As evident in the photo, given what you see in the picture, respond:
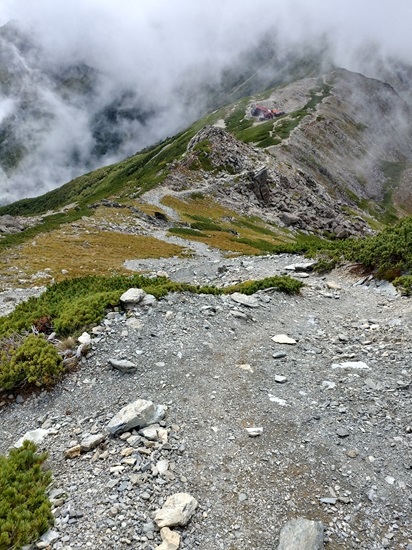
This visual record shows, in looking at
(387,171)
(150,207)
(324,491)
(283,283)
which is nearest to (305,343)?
(283,283)

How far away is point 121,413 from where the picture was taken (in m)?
9.19

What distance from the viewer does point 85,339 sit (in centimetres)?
1232

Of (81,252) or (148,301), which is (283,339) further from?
(81,252)

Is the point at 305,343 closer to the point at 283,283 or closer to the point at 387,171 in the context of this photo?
the point at 283,283

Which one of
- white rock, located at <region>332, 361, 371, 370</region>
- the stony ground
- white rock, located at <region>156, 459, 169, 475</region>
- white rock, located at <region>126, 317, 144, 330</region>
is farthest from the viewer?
white rock, located at <region>126, 317, 144, 330</region>

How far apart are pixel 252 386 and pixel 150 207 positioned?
64624 millimetres

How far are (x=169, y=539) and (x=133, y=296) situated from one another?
9.19m

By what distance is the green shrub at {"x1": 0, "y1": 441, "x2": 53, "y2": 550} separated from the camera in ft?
20.0

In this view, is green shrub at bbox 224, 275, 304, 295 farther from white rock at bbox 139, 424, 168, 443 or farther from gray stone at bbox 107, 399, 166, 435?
white rock at bbox 139, 424, 168, 443

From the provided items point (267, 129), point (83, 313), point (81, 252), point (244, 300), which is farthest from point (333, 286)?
point (267, 129)

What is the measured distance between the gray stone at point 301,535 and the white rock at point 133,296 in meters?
9.34

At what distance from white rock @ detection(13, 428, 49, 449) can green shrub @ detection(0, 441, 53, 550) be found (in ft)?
2.09

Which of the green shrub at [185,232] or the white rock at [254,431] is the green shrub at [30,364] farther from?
the green shrub at [185,232]

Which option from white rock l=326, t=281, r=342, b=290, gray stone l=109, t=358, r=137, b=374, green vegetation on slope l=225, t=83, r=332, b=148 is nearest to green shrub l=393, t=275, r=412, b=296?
white rock l=326, t=281, r=342, b=290
